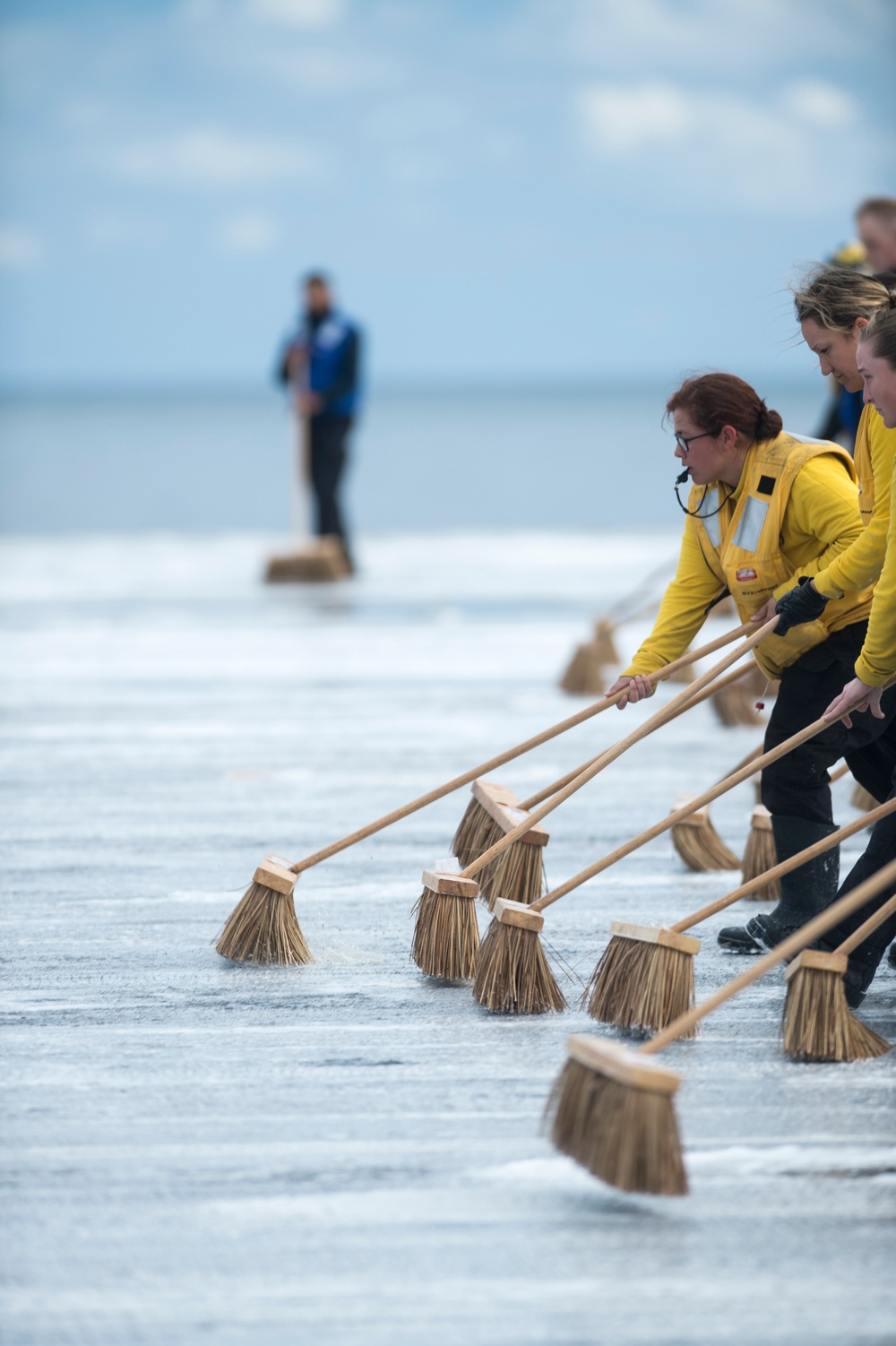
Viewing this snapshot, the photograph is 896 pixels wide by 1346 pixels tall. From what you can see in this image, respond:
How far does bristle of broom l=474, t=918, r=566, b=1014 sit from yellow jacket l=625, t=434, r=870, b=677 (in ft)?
2.59

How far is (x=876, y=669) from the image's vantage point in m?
2.90

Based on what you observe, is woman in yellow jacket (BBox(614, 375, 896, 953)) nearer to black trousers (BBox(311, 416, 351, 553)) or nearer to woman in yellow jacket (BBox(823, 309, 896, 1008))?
woman in yellow jacket (BBox(823, 309, 896, 1008))

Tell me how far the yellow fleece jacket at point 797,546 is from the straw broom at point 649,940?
1.09 ft

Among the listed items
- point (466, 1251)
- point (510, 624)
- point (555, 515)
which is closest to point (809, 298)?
point (466, 1251)

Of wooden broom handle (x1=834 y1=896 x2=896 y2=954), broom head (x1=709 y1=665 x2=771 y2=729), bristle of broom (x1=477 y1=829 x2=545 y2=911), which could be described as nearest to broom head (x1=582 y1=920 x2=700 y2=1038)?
wooden broom handle (x1=834 y1=896 x2=896 y2=954)

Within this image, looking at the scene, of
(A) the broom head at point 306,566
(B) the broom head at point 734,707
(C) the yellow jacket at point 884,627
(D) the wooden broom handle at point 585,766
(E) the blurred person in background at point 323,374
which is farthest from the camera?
(A) the broom head at point 306,566

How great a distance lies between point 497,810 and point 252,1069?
110 centimetres

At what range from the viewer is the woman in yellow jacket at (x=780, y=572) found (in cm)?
325

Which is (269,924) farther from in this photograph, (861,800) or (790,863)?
(861,800)

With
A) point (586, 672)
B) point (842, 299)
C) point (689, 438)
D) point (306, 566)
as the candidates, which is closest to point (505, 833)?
point (689, 438)

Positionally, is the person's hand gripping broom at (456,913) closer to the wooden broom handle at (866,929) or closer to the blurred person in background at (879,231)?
the wooden broom handle at (866,929)

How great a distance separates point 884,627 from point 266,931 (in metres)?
1.37

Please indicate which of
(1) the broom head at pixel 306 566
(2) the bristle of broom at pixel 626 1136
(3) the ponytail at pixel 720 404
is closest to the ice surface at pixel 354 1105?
(2) the bristle of broom at pixel 626 1136

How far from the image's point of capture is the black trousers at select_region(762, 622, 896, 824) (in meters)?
3.30
